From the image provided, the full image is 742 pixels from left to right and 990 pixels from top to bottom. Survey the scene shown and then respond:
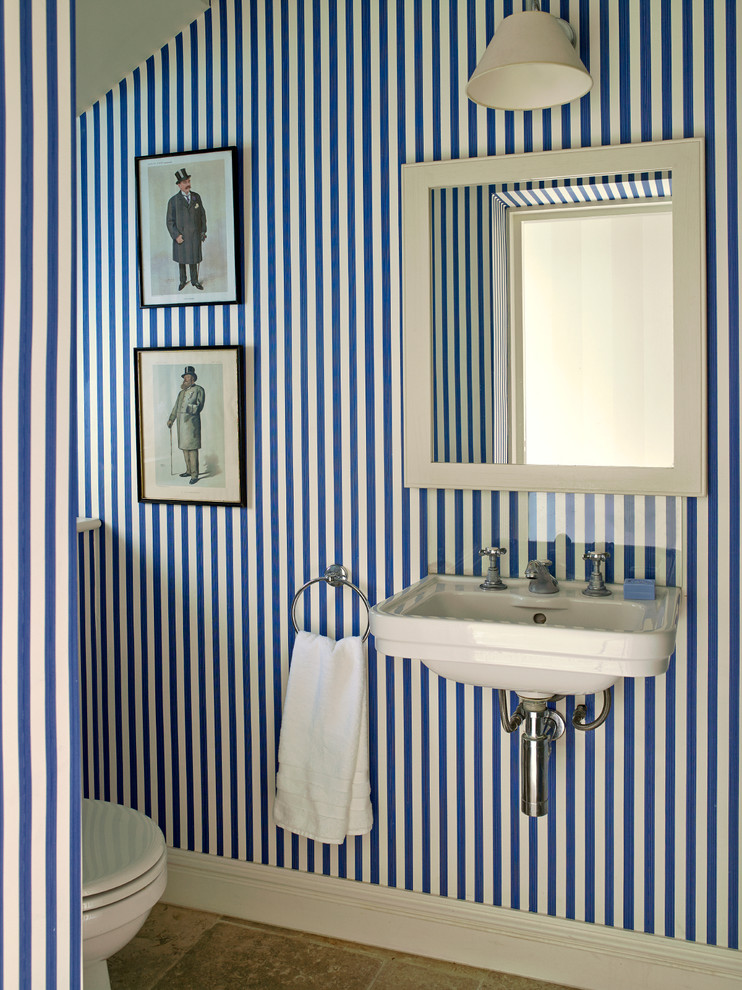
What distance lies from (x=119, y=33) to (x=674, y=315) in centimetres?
162

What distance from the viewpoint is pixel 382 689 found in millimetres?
2402

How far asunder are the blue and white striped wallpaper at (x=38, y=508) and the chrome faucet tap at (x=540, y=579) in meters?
1.22

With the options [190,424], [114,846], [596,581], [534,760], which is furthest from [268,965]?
[190,424]

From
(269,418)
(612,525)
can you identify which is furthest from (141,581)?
(612,525)

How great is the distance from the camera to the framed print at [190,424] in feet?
8.21

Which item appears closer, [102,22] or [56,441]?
[56,441]

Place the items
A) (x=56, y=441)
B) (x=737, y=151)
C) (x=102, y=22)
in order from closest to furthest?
(x=56, y=441) < (x=737, y=151) < (x=102, y=22)

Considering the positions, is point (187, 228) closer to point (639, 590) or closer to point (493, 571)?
point (493, 571)

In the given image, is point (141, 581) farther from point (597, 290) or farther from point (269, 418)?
point (597, 290)

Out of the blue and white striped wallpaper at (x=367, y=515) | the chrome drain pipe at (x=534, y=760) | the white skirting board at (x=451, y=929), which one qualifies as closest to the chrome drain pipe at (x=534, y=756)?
the chrome drain pipe at (x=534, y=760)

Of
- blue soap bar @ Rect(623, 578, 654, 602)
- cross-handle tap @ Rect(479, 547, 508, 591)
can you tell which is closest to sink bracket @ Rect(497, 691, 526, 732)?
cross-handle tap @ Rect(479, 547, 508, 591)

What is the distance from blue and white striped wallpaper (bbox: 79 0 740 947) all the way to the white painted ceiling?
43mm

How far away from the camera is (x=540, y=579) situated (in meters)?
2.14

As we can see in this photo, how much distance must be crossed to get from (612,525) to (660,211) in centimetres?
72
